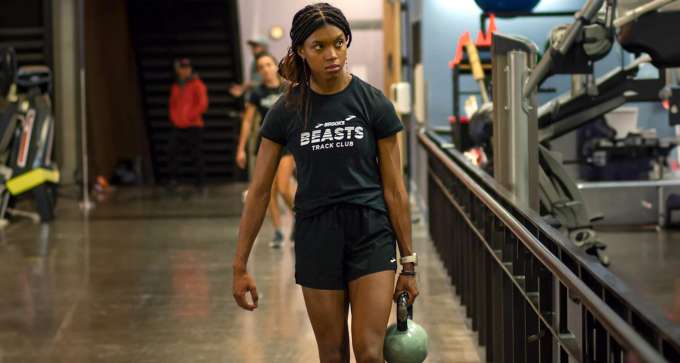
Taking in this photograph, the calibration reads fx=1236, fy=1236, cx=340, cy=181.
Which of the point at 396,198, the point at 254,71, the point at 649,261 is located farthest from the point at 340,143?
the point at 254,71

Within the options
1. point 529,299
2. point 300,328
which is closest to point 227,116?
point 300,328

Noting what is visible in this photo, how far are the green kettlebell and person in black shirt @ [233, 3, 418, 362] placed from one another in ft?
0.11

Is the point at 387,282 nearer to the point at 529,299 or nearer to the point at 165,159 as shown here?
the point at 529,299

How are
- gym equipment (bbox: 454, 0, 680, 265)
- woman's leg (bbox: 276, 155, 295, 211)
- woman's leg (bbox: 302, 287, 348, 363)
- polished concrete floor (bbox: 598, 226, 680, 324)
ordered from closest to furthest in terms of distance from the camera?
1. woman's leg (bbox: 302, 287, 348, 363)
2. gym equipment (bbox: 454, 0, 680, 265)
3. polished concrete floor (bbox: 598, 226, 680, 324)
4. woman's leg (bbox: 276, 155, 295, 211)

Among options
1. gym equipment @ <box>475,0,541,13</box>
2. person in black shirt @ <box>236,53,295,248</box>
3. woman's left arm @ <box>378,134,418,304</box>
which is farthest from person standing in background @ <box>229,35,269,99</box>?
woman's left arm @ <box>378,134,418,304</box>

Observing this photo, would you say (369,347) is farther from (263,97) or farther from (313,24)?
(263,97)

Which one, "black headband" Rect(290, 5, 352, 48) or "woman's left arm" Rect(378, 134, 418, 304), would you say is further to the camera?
"woman's left arm" Rect(378, 134, 418, 304)

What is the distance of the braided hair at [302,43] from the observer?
363 centimetres

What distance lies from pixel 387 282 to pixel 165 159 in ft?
51.8

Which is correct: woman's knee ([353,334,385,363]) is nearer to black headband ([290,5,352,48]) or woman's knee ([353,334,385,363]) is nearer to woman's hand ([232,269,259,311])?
woman's hand ([232,269,259,311])

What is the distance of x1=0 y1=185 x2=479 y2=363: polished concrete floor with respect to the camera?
6180 mm

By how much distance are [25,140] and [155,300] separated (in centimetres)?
516

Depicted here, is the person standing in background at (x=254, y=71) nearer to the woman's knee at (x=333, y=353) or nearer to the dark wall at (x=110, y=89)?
the dark wall at (x=110, y=89)

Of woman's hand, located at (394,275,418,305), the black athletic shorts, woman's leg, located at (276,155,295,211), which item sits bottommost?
woman's leg, located at (276,155,295,211)
